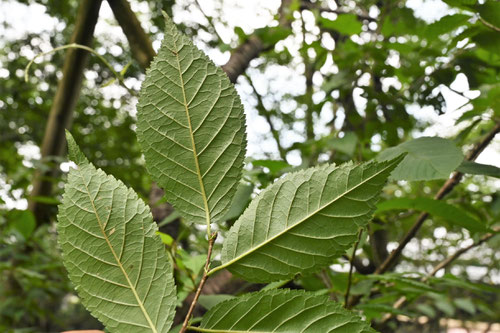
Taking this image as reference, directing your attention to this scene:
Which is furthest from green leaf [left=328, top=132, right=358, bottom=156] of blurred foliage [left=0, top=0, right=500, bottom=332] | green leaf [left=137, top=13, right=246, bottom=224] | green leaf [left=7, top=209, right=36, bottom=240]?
green leaf [left=7, top=209, right=36, bottom=240]

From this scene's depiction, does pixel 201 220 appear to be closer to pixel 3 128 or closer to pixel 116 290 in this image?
pixel 116 290

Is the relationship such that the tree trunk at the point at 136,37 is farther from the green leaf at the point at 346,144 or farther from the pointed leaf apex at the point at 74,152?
the pointed leaf apex at the point at 74,152

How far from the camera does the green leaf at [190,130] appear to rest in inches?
9.1

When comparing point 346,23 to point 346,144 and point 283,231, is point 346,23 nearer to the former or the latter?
point 346,144

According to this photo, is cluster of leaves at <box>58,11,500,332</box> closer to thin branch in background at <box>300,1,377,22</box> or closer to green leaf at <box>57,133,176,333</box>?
green leaf at <box>57,133,176,333</box>

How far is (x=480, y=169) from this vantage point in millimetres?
454

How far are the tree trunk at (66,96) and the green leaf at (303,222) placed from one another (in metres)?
0.77

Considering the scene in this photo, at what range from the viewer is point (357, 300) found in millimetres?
661

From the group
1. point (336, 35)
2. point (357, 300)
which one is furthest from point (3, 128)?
point (357, 300)

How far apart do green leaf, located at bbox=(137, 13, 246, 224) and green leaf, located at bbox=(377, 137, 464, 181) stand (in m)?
0.23

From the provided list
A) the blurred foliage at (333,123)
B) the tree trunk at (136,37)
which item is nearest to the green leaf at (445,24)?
the blurred foliage at (333,123)

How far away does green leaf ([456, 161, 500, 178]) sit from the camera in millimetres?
440

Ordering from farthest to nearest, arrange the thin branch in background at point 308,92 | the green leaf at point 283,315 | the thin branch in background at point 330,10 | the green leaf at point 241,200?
the thin branch in background at point 330,10
the thin branch in background at point 308,92
the green leaf at point 241,200
the green leaf at point 283,315

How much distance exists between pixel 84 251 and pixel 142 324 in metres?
0.05
